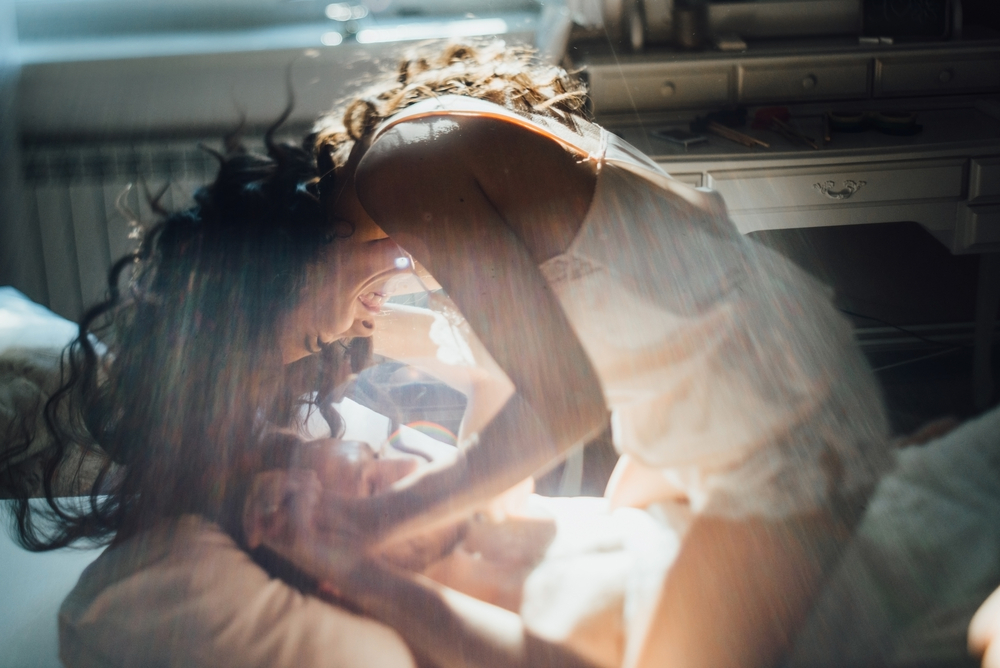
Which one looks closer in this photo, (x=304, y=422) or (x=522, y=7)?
(x=304, y=422)

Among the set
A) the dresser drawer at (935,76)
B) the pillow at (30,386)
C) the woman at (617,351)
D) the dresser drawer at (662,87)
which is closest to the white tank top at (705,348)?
the woman at (617,351)

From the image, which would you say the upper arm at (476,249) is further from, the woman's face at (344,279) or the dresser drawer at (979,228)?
the dresser drawer at (979,228)

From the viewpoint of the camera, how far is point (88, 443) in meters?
0.63

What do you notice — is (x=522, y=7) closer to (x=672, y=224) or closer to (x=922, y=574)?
(x=672, y=224)

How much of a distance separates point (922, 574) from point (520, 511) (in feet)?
1.12

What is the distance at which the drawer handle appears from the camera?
1.02 m

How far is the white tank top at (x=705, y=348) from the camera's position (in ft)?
1.63

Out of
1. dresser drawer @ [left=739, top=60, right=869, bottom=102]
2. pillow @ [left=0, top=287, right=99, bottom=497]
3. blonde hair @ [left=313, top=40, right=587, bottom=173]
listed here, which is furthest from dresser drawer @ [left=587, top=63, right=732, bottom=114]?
pillow @ [left=0, top=287, right=99, bottom=497]

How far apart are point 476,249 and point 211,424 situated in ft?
1.00

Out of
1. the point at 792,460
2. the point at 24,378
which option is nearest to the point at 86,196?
the point at 24,378

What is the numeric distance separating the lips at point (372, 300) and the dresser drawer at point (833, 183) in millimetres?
593

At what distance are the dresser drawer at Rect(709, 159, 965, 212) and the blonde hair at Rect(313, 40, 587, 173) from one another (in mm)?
474

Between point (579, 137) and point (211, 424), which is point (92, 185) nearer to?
point (211, 424)

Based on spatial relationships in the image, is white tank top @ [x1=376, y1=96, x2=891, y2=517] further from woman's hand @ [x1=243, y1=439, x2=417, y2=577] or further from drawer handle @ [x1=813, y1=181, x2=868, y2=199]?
drawer handle @ [x1=813, y1=181, x2=868, y2=199]
